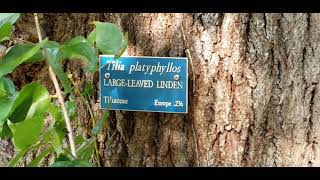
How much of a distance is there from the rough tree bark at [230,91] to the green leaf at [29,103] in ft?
1.07

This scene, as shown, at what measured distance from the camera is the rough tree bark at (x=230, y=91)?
145cm

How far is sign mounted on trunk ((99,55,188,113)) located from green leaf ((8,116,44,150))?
0.37 metres

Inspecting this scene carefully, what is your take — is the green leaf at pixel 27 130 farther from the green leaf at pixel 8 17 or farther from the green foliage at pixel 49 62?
the green leaf at pixel 8 17

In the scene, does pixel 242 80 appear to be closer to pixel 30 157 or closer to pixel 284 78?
pixel 284 78

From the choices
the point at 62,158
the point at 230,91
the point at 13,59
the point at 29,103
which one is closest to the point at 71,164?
the point at 62,158

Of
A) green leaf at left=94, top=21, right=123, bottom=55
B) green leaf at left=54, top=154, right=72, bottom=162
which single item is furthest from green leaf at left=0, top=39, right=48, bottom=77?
green leaf at left=54, top=154, right=72, bottom=162

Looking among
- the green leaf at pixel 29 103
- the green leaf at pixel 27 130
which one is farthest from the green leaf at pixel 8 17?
the green leaf at pixel 27 130

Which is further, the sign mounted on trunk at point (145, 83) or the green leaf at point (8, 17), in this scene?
the sign mounted on trunk at point (145, 83)

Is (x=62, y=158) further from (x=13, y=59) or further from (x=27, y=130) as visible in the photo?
(x=13, y=59)

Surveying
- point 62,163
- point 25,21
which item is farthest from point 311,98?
point 25,21

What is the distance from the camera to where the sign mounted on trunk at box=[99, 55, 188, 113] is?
149 cm

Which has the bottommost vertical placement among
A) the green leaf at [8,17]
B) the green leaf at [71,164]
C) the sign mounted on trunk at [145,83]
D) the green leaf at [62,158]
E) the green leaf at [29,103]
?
the green leaf at [71,164]

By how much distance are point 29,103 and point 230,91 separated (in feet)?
1.88

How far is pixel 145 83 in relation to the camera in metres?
1.52
